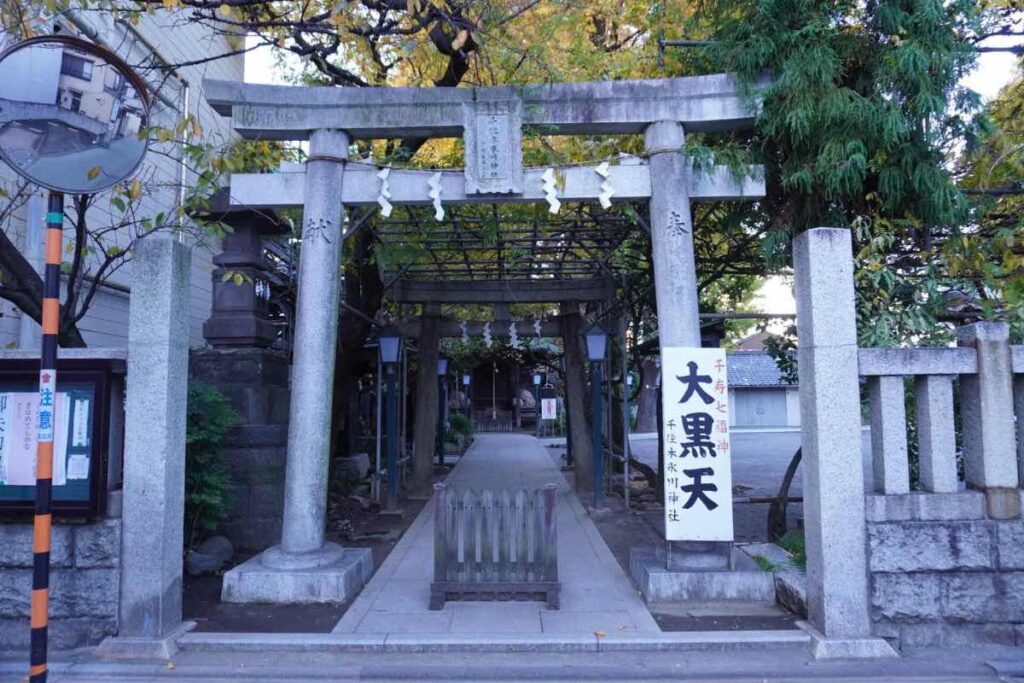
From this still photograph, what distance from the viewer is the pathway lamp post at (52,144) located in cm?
362

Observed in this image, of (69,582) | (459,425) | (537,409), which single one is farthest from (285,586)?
(537,409)

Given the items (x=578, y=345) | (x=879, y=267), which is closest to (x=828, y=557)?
(x=879, y=267)

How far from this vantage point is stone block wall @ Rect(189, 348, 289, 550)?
24.6 ft

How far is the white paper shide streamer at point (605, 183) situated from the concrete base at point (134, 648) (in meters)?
5.02

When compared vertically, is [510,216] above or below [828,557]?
above

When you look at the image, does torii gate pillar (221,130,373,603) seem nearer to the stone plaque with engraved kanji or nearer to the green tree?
the stone plaque with engraved kanji

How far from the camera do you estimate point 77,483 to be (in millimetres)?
4996

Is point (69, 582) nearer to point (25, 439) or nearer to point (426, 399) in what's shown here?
point (25, 439)

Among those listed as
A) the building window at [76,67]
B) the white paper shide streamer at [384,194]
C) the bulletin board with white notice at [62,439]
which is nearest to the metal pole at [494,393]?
the white paper shide streamer at [384,194]

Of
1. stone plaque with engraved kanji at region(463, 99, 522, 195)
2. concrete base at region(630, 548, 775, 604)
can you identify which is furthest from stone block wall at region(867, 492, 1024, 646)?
stone plaque with engraved kanji at region(463, 99, 522, 195)

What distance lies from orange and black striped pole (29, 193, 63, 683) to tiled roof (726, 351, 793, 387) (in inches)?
1426

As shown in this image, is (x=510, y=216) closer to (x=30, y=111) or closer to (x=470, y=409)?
(x=30, y=111)

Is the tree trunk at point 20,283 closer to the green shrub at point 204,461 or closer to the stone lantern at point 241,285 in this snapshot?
the green shrub at point 204,461

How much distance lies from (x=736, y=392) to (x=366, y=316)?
32027 millimetres
